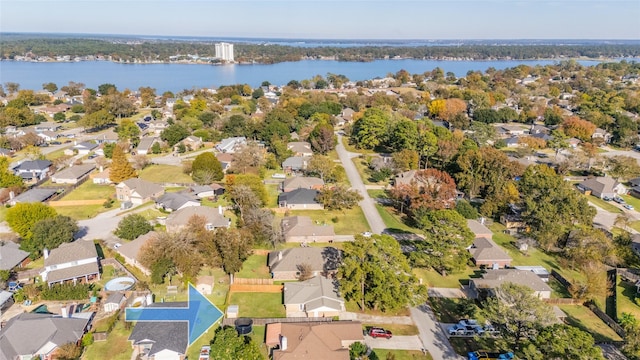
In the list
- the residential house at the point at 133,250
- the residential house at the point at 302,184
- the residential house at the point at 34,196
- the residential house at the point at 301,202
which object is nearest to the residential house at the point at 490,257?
the residential house at the point at 301,202

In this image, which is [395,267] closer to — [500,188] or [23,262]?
[500,188]

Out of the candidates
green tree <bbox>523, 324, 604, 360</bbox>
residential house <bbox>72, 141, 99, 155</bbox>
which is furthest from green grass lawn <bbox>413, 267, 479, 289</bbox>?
residential house <bbox>72, 141, 99, 155</bbox>

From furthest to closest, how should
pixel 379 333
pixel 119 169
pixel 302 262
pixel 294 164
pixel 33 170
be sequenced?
pixel 294 164
pixel 33 170
pixel 119 169
pixel 302 262
pixel 379 333

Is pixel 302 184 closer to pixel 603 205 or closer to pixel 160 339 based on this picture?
pixel 160 339

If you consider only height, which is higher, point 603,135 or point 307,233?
point 603,135

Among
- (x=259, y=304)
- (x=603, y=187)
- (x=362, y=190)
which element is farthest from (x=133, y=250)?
(x=603, y=187)

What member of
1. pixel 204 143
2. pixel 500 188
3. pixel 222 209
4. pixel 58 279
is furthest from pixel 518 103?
pixel 58 279

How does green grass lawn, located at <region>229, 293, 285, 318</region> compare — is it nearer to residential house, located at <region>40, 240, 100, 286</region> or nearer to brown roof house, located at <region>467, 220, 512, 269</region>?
residential house, located at <region>40, 240, 100, 286</region>

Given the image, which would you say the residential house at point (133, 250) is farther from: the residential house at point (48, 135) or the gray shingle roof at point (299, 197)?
the residential house at point (48, 135)
